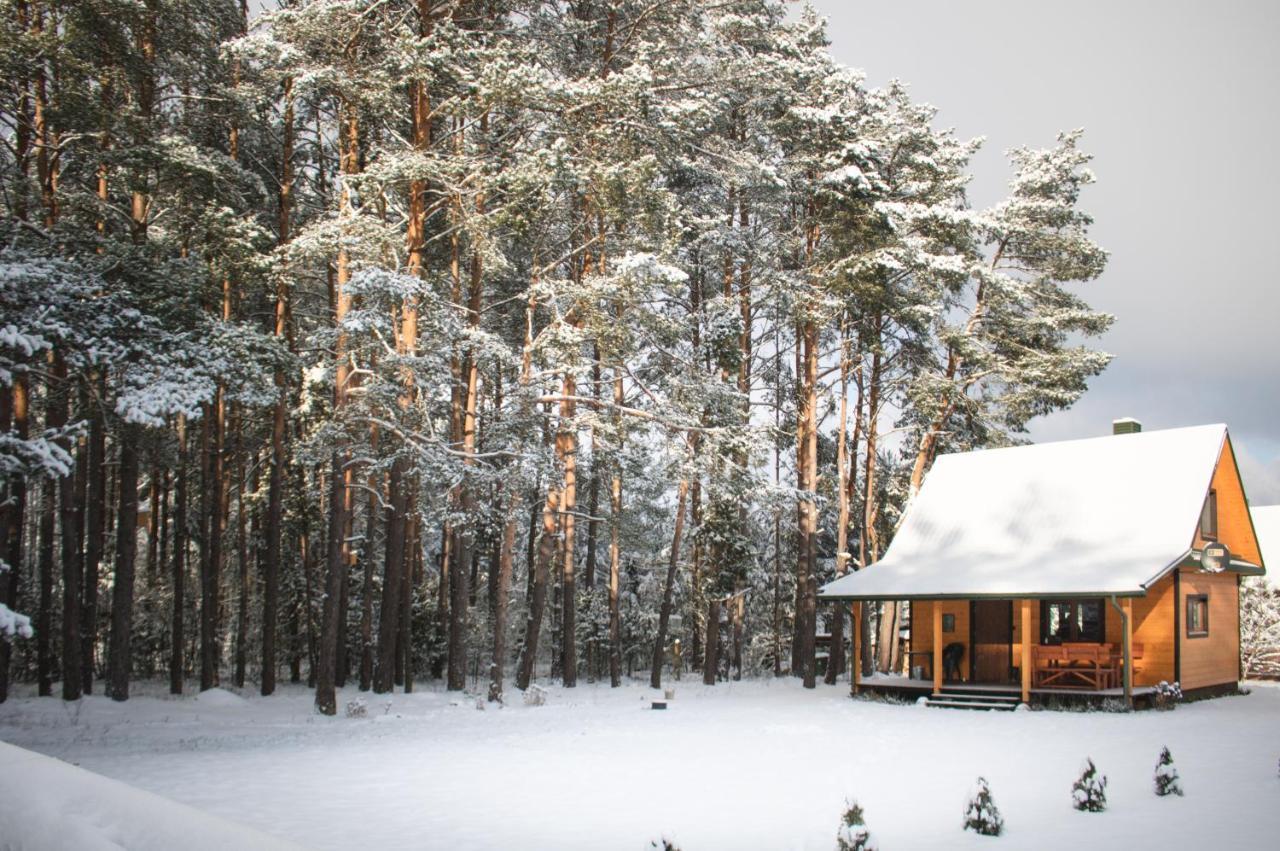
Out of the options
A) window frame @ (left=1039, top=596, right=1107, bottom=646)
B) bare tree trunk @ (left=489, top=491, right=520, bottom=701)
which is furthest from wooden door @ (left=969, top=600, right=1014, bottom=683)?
bare tree trunk @ (left=489, top=491, right=520, bottom=701)

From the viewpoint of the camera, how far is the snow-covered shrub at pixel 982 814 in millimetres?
8508

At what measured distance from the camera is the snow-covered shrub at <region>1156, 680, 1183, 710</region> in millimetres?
19000

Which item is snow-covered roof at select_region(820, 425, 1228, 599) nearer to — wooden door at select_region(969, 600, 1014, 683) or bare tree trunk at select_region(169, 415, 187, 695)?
wooden door at select_region(969, 600, 1014, 683)

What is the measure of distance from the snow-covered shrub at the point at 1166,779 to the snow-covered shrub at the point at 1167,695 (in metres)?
9.94

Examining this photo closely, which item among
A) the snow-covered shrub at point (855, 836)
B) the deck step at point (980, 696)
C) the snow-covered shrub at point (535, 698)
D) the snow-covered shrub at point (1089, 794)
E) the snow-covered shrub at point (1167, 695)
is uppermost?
the snow-covered shrub at point (855, 836)

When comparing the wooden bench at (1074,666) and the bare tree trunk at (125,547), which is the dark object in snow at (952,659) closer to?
the wooden bench at (1074,666)

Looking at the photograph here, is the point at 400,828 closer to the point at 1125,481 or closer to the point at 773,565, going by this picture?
the point at 1125,481

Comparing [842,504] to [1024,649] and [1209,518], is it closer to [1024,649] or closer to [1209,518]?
[1024,649]

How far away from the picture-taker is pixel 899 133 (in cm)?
2552

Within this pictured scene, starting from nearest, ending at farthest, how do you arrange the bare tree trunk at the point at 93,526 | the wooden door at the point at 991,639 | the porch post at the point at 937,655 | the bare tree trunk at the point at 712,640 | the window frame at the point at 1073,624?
1. the bare tree trunk at the point at 93,526
2. the porch post at the point at 937,655
3. the window frame at the point at 1073,624
4. the wooden door at the point at 991,639
5. the bare tree trunk at the point at 712,640

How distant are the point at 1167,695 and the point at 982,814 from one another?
13.0 meters

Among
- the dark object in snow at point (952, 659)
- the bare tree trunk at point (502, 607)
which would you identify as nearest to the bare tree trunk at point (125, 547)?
the bare tree trunk at point (502, 607)

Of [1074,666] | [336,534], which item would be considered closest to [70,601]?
[336,534]

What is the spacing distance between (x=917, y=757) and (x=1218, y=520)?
522 inches
